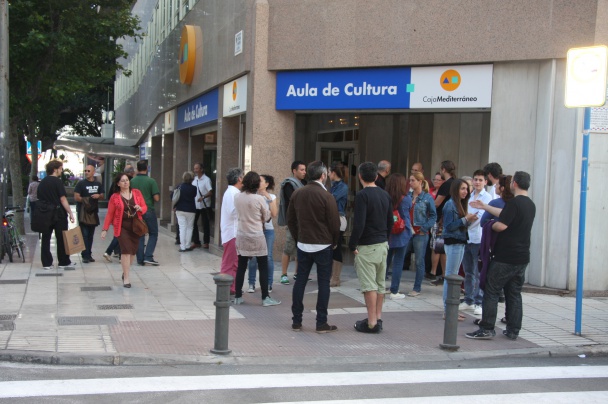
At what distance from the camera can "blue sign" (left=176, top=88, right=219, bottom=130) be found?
16.7 meters

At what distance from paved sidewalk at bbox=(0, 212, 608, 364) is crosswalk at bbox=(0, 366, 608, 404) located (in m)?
0.52

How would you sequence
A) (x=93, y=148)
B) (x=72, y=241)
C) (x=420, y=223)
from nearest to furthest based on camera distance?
(x=420, y=223)
(x=72, y=241)
(x=93, y=148)

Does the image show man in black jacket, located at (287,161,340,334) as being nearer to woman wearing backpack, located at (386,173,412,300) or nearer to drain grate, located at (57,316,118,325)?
woman wearing backpack, located at (386,173,412,300)

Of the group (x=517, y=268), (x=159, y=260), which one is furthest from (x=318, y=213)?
(x=159, y=260)

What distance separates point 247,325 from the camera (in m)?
8.28

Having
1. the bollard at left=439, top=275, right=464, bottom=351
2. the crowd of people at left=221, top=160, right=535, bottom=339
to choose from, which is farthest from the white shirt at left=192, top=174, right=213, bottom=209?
the bollard at left=439, top=275, right=464, bottom=351

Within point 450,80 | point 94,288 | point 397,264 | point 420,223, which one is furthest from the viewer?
point 450,80

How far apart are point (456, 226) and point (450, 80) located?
12.2 feet

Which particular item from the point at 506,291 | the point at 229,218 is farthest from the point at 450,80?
the point at 506,291

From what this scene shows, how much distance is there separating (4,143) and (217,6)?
5797 mm

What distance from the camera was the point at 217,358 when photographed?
682 cm

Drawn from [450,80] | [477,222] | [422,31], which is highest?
[422,31]

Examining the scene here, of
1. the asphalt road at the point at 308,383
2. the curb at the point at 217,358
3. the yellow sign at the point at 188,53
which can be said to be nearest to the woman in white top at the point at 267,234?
the curb at the point at 217,358

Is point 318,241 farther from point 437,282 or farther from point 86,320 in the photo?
point 437,282
